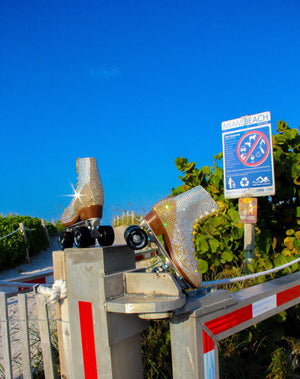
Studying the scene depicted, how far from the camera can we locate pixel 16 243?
998cm

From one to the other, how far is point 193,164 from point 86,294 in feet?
11.0

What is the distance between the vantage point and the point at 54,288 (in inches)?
70.7

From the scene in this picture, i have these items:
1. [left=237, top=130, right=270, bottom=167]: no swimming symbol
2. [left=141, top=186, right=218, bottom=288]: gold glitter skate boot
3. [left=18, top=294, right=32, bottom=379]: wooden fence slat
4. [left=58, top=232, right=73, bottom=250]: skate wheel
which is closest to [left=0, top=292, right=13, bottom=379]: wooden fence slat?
[left=18, top=294, right=32, bottom=379]: wooden fence slat

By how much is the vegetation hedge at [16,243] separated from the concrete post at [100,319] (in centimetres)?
861

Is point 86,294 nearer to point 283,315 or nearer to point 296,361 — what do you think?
point 283,315

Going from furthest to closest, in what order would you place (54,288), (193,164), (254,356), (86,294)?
(193,164)
(254,356)
(54,288)
(86,294)

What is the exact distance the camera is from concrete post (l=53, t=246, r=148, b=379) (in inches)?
60.4

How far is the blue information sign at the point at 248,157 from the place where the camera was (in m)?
3.75

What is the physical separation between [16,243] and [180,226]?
367 inches

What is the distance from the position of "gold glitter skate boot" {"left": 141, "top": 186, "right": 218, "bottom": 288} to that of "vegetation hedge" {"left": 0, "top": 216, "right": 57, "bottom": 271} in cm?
888

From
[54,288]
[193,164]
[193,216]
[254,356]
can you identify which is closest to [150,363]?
[254,356]

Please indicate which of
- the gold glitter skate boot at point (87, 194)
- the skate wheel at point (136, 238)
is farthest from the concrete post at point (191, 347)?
the gold glitter skate boot at point (87, 194)

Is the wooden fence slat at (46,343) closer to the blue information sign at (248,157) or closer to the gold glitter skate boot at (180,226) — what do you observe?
the gold glitter skate boot at (180,226)

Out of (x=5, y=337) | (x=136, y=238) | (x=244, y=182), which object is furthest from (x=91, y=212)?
(x=244, y=182)
